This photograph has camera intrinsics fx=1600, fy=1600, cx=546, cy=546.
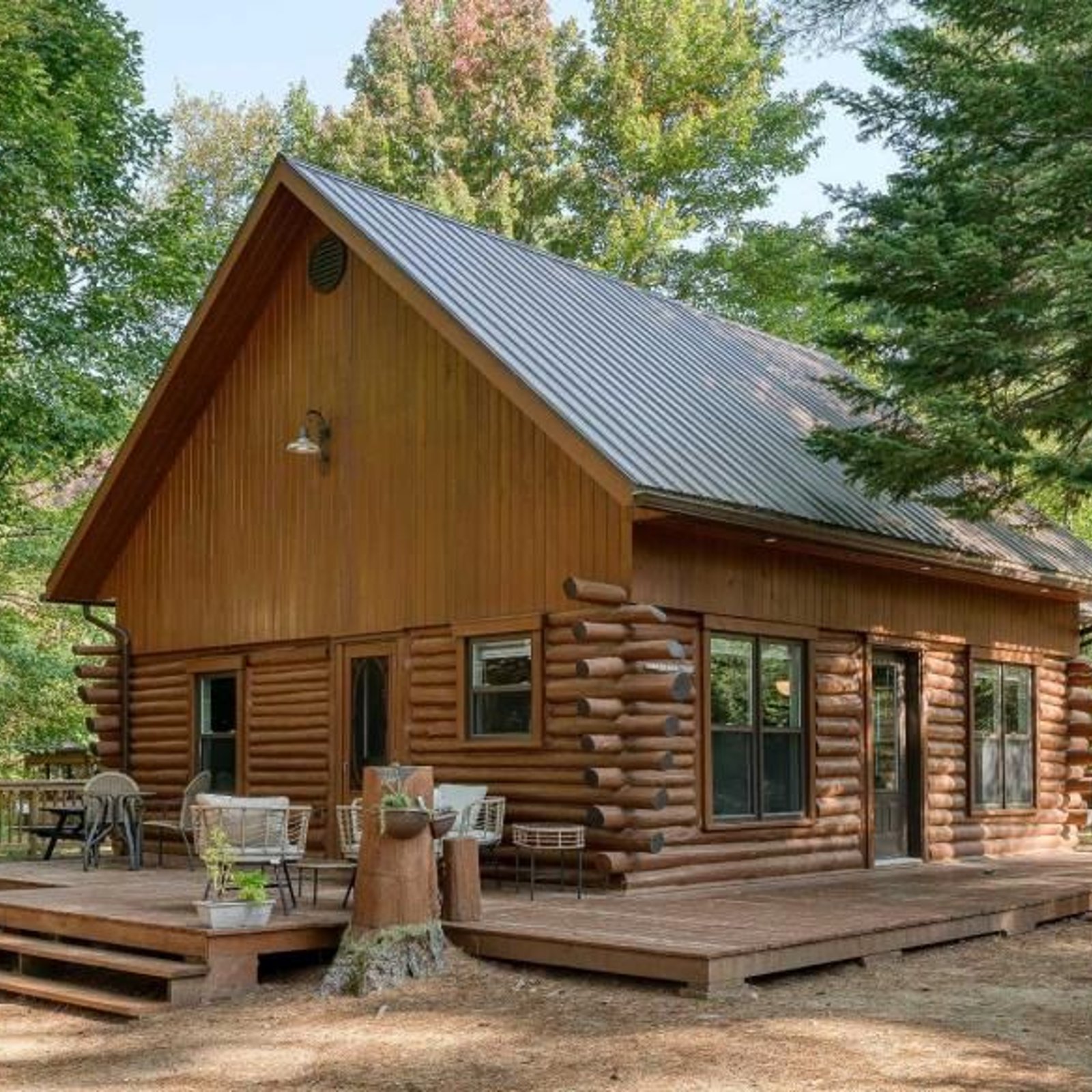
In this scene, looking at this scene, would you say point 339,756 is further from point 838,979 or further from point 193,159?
point 193,159

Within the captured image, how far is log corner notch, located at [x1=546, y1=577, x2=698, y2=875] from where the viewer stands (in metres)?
11.8

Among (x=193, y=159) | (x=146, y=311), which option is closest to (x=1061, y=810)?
(x=146, y=311)

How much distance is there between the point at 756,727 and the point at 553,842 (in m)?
2.17

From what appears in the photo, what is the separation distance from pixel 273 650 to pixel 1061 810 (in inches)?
347

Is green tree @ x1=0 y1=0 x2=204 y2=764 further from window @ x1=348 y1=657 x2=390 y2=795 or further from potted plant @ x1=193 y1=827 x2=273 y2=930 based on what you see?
potted plant @ x1=193 y1=827 x2=273 y2=930

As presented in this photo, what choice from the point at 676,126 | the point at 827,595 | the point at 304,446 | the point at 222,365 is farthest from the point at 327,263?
the point at 676,126

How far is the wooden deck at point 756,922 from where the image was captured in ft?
29.5

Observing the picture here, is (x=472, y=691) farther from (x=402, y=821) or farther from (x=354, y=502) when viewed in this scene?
(x=402, y=821)

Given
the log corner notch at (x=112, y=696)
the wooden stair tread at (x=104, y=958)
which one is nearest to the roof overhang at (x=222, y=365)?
the log corner notch at (x=112, y=696)

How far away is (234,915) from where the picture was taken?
32.5 ft

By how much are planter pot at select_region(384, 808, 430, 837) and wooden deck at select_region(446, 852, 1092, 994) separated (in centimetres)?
86

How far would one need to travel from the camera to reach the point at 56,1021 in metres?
9.73

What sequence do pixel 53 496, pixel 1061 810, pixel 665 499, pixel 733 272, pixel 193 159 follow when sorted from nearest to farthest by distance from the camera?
pixel 665 499
pixel 1061 810
pixel 53 496
pixel 733 272
pixel 193 159

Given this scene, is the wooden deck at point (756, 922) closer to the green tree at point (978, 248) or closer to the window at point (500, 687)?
the window at point (500, 687)
